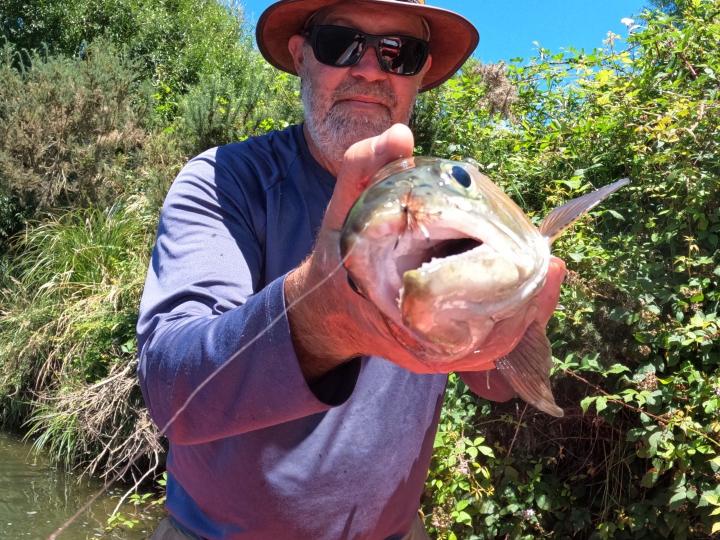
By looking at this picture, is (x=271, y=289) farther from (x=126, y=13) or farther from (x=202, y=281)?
(x=126, y=13)

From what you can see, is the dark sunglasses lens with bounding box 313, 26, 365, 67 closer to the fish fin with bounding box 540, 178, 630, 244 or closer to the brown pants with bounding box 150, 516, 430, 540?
the fish fin with bounding box 540, 178, 630, 244

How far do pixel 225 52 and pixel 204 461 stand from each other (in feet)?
50.9

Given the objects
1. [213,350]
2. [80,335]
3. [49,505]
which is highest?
[213,350]

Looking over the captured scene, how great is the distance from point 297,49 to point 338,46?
1.01 feet

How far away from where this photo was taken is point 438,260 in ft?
2.84

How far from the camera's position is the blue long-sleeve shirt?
1.46 metres

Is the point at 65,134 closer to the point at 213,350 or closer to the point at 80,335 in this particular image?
the point at 80,335

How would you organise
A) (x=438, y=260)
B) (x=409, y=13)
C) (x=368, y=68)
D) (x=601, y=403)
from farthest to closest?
1. (x=601, y=403)
2. (x=409, y=13)
3. (x=368, y=68)
4. (x=438, y=260)

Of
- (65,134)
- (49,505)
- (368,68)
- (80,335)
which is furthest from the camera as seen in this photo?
(65,134)

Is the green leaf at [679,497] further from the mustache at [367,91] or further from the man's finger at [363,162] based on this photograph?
the man's finger at [363,162]

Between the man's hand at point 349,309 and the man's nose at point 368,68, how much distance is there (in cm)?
104

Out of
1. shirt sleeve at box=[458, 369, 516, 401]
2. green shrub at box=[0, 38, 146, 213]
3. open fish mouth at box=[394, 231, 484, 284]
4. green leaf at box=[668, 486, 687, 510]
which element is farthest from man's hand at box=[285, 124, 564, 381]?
green shrub at box=[0, 38, 146, 213]

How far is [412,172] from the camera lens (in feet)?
3.21

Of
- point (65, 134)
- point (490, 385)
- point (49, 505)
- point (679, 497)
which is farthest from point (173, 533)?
point (65, 134)
